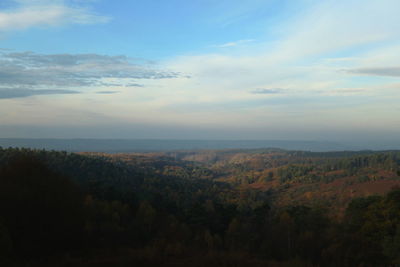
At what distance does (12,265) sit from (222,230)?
2493cm

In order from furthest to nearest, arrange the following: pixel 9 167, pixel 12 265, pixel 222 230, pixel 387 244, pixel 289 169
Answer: pixel 289 169
pixel 222 230
pixel 387 244
pixel 9 167
pixel 12 265

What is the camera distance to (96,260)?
12.1 meters

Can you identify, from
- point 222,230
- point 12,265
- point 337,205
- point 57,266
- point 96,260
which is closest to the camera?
point 12,265

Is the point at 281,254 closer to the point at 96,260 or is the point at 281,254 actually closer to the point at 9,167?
the point at 96,260

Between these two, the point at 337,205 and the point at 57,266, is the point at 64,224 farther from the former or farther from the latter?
the point at 337,205

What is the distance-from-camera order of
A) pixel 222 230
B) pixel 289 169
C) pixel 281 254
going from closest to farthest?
pixel 281 254 → pixel 222 230 → pixel 289 169

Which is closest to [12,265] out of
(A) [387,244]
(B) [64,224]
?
(B) [64,224]

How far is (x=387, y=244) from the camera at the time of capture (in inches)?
627

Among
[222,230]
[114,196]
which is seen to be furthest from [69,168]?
[222,230]

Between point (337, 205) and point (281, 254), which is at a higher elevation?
point (281, 254)

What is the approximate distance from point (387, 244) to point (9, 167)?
20051 mm

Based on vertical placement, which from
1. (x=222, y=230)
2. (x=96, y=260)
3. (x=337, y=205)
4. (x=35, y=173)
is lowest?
(x=337, y=205)

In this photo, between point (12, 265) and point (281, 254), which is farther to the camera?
point (281, 254)

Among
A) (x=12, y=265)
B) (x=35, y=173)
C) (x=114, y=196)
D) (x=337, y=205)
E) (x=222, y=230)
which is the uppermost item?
(x=35, y=173)
